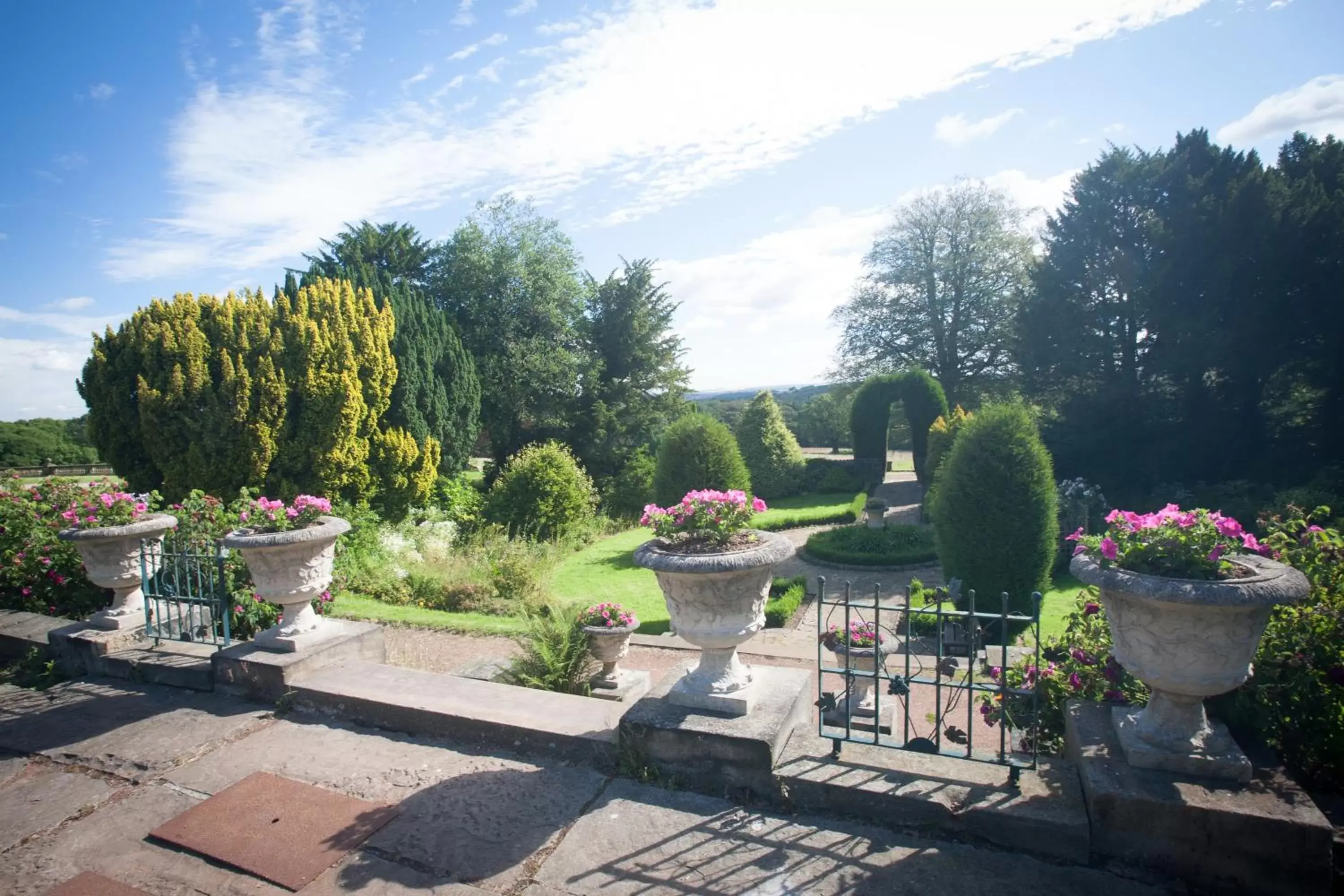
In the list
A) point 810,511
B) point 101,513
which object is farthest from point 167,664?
point 810,511

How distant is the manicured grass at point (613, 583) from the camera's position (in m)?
9.59

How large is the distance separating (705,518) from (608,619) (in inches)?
104

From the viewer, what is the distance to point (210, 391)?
34.5 feet

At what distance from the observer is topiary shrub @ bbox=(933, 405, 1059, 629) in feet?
28.3

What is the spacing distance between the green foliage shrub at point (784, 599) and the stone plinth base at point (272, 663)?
432 centimetres

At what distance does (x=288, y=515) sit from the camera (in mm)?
5082

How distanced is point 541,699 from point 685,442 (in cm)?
1089

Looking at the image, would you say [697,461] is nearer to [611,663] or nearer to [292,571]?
[611,663]

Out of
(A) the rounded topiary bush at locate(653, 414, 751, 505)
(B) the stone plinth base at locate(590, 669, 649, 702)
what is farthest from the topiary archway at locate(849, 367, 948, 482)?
(B) the stone plinth base at locate(590, 669, 649, 702)

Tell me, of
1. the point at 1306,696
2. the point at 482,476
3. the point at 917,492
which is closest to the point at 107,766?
the point at 1306,696

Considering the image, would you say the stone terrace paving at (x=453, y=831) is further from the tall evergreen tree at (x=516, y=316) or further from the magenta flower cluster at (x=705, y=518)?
the tall evergreen tree at (x=516, y=316)

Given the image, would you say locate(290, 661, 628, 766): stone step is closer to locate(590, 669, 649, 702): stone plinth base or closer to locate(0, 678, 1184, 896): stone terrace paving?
locate(0, 678, 1184, 896): stone terrace paving

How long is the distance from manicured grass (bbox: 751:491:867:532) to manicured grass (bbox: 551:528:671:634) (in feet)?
12.1

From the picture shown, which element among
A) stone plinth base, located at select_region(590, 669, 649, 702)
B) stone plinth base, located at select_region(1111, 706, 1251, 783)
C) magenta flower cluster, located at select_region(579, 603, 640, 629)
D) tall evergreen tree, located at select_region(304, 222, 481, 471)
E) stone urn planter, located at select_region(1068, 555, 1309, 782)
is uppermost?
tall evergreen tree, located at select_region(304, 222, 481, 471)
